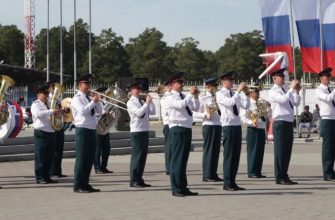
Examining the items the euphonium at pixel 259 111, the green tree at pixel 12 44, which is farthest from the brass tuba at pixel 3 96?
the green tree at pixel 12 44

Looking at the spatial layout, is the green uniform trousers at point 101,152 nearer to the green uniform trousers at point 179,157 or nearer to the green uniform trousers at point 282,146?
the green uniform trousers at point 282,146

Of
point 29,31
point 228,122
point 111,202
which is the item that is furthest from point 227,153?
point 29,31

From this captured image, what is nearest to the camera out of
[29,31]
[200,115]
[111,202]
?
[111,202]

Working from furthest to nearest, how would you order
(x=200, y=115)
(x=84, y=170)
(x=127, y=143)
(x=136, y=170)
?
(x=127, y=143) → (x=200, y=115) → (x=136, y=170) → (x=84, y=170)

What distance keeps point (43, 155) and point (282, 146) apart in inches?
168

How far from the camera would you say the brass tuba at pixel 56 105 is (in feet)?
41.0

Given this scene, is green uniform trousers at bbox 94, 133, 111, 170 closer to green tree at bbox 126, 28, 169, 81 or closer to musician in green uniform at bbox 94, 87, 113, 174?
musician in green uniform at bbox 94, 87, 113, 174

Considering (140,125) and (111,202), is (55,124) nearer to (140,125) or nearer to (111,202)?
(140,125)

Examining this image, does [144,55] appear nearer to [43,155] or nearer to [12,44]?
[12,44]

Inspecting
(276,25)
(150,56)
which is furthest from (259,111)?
(150,56)

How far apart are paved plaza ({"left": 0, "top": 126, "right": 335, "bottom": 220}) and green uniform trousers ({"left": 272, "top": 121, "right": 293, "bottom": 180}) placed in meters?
0.29

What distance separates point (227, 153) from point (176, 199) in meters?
1.43

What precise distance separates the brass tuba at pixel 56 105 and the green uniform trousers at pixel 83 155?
1.49 metres

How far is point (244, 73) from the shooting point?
230ft
